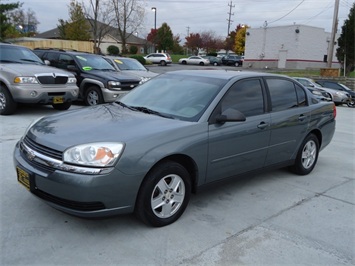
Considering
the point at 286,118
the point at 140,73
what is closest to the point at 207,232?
the point at 286,118

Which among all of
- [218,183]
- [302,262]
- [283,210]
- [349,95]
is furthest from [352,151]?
[349,95]

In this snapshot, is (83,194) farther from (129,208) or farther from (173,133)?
(173,133)

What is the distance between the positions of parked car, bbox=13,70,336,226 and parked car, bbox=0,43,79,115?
14.5 feet

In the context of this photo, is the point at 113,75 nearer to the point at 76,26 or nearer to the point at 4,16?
the point at 4,16

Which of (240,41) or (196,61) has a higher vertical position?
(240,41)

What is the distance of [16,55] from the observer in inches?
359

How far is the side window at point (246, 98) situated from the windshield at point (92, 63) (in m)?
7.31

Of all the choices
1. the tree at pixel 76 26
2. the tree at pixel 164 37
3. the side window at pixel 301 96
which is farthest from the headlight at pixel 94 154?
the tree at pixel 164 37

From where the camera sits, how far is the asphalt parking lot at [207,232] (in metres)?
2.97

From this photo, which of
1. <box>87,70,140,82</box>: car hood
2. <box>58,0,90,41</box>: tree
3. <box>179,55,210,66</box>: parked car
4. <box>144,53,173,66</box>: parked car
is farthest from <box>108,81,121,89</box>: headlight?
<box>179,55,210,66</box>: parked car

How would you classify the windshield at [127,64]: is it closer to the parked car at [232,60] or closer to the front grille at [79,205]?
the front grille at [79,205]

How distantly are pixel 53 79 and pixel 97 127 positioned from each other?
5695mm

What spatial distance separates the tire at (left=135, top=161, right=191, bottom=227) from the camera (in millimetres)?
3262

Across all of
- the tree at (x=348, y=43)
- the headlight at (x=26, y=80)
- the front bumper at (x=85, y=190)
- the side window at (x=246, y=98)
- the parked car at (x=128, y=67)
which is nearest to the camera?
the front bumper at (x=85, y=190)
